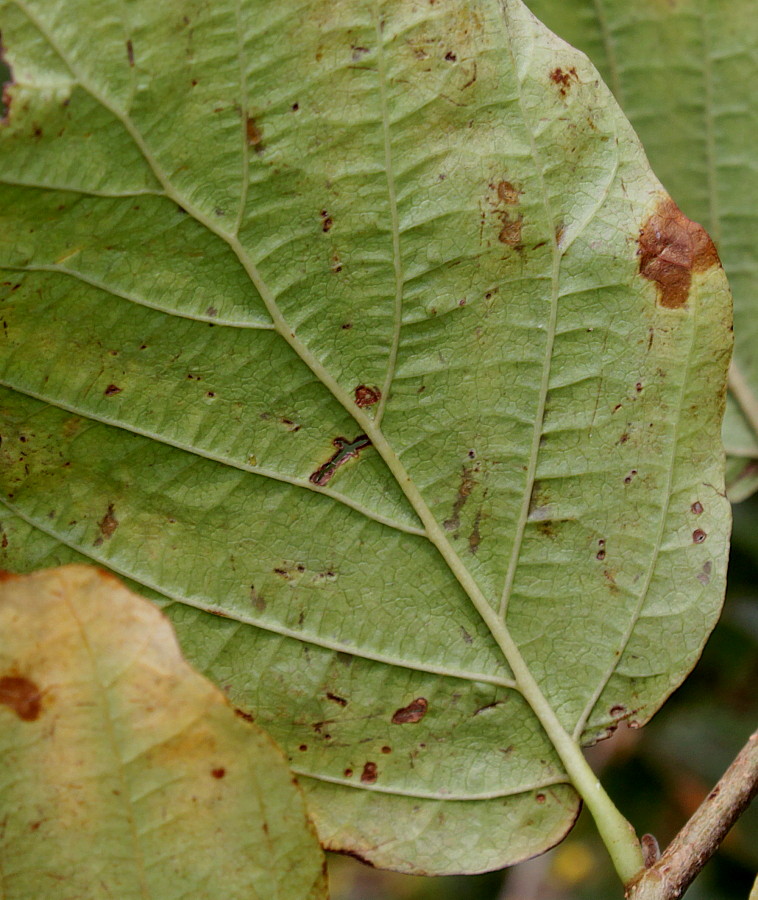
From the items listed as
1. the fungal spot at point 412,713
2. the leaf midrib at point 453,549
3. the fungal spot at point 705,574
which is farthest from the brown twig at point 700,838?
the fungal spot at point 412,713

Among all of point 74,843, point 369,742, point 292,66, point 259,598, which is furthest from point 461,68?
point 74,843

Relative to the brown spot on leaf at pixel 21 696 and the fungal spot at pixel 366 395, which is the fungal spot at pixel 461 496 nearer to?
the fungal spot at pixel 366 395

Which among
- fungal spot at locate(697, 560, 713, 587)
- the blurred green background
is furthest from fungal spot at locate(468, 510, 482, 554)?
the blurred green background

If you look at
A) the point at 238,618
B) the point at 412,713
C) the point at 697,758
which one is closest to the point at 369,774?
the point at 412,713

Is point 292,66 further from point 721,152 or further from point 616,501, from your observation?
point 721,152

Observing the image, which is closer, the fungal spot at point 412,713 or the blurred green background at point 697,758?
the fungal spot at point 412,713

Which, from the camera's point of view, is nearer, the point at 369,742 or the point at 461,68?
the point at 461,68
